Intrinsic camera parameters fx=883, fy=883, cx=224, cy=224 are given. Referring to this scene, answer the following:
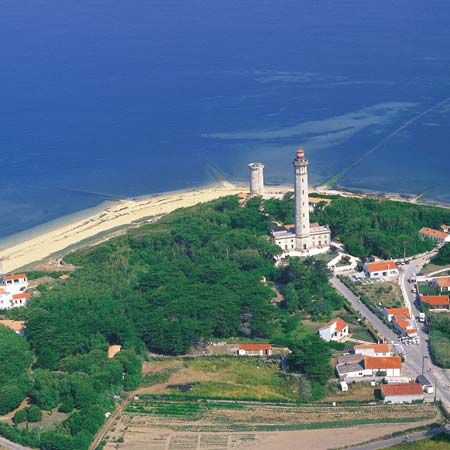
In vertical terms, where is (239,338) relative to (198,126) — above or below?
below

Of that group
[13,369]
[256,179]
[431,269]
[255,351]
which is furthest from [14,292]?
[431,269]

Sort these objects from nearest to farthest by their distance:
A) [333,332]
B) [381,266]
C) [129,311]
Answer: [333,332] < [129,311] < [381,266]

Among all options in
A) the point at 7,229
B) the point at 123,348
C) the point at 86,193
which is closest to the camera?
the point at 123,348

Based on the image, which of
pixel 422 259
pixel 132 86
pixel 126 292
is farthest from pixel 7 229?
pixel 132 86

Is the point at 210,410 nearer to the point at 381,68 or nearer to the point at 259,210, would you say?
the point at 259,210

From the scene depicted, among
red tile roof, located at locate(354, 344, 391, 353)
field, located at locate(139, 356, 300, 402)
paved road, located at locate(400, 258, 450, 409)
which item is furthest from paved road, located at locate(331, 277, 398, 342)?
field, located at locate(139, 356, 300, 402)

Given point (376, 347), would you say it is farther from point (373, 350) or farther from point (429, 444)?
point (429, 444)

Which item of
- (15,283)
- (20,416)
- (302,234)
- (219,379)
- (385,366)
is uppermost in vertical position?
(302,234)

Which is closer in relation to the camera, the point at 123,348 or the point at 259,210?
the point at 123,348
